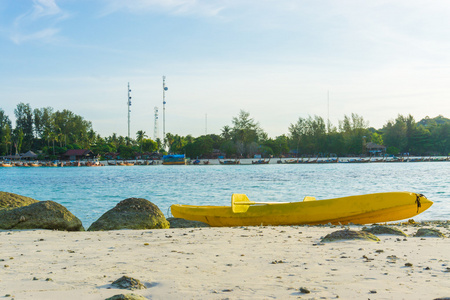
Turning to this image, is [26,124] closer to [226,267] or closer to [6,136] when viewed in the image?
[6,136]

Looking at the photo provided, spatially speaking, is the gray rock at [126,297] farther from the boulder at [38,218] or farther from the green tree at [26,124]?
the green tree at [26,124]

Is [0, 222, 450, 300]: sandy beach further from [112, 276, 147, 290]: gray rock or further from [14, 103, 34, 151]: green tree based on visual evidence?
[14, 103, 34, 151]: green tree

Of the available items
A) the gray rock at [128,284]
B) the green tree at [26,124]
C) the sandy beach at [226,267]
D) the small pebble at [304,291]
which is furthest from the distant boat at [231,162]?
the small pebble at [304,291]

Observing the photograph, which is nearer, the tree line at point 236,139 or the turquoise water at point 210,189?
the turquoise water at point 210,189

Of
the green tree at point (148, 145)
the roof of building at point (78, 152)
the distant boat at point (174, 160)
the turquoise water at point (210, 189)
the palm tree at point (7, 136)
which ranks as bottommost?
the turquoise water at point (210, 189)

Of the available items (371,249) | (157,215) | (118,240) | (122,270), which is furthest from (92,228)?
(371,249)

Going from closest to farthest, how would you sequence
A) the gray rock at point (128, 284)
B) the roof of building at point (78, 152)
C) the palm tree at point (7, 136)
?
the gray rock at point (128, 284), the roof of building at point (78, 152), the palm tree at point (7, 136)

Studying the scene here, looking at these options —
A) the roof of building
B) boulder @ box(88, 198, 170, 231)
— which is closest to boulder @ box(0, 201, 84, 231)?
boulder @ box(88, 198, 170, 231)

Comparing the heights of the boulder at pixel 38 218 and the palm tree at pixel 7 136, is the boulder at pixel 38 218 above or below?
below

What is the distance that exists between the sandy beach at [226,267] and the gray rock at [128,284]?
0.29 feet

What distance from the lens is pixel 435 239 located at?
6.98 m

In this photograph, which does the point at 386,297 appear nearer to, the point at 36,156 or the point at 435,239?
the point at 435,239

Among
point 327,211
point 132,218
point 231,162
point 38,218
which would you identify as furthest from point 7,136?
point 327,211

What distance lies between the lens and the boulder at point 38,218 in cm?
873
